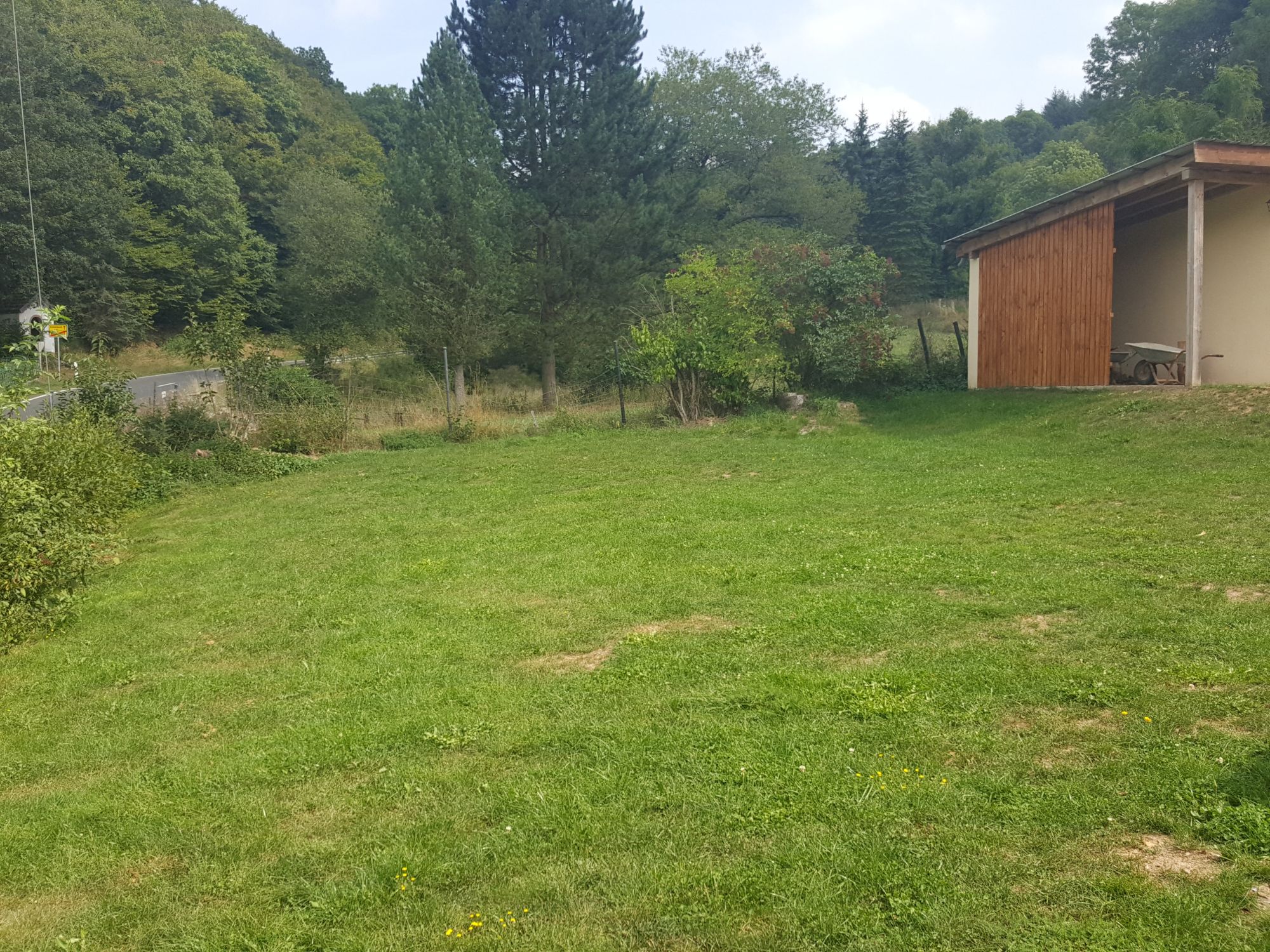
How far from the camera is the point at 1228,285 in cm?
1570

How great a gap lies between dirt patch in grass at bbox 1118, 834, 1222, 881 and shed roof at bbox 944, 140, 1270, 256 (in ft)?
41.6

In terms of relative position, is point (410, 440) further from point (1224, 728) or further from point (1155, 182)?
point (1224, 728)

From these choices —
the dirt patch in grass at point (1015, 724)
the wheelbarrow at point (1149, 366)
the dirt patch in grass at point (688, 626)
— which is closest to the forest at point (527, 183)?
the wheelbarrow at point (1149, 366)

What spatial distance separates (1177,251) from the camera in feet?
57.4

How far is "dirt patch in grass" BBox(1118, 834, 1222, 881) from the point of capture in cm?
293

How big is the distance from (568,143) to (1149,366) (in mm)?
15457

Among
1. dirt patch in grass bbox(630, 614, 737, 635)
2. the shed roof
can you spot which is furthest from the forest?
dirt patch in grass bbox(630, 614, 737, 635)

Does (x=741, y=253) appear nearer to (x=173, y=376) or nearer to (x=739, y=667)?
(x=739, y=667)

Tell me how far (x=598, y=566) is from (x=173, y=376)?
30.4 m

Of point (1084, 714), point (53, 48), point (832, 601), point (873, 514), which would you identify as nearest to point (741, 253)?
point (873, 514)

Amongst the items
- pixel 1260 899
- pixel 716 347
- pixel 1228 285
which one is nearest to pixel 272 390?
pixel 716 347

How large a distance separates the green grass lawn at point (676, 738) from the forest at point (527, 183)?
1041cm

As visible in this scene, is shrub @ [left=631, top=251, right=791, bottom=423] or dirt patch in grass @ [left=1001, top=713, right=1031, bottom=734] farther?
shrub @ [left=631, top=251, right=791, bottom=423]

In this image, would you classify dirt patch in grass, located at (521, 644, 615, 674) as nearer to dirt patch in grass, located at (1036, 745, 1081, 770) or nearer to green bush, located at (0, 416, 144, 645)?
dirt patch in grass, located at (1036, 745, 1081, 770)
